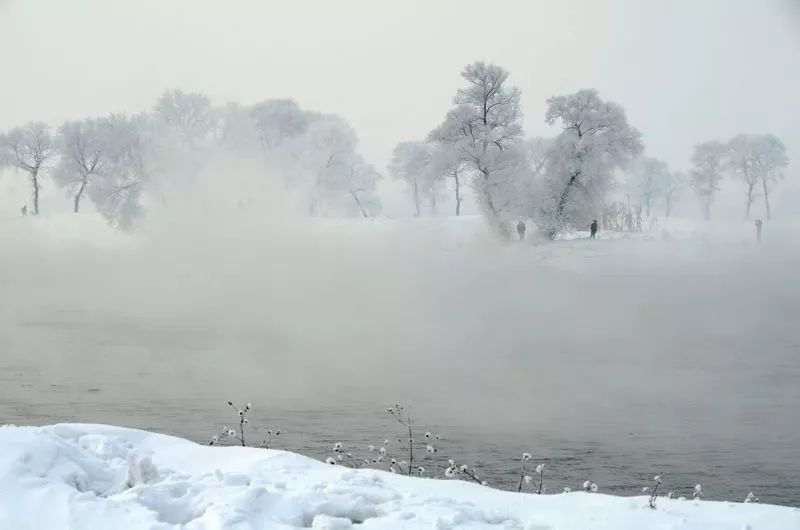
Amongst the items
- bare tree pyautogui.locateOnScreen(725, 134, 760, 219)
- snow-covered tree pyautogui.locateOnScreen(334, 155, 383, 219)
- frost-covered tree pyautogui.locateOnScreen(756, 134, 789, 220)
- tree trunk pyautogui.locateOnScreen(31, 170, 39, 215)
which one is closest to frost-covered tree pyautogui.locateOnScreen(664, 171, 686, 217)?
bare tree pyautogui.locateOnScreen(725, 134, 760, 219)

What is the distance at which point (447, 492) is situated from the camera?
3572 mm

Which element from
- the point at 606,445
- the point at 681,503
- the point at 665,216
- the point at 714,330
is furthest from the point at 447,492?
the point at 665,216

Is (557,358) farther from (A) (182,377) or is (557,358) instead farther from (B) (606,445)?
(A) (182,377)

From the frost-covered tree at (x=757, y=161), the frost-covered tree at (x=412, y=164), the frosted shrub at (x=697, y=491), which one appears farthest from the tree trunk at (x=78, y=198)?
the frosted shrub at (x=697, y=491)

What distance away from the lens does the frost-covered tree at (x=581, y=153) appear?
36.4 ft

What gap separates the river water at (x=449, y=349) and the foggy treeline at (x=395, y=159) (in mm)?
694

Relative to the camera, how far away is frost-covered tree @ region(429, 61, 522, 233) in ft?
35.5

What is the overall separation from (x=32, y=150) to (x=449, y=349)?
702 centimetres

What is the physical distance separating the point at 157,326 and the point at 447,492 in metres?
8.24

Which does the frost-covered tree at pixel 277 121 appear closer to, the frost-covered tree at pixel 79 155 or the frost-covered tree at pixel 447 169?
the frost-covered tree at pixel 447 169

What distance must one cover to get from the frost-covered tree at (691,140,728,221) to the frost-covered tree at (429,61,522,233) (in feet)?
7.82

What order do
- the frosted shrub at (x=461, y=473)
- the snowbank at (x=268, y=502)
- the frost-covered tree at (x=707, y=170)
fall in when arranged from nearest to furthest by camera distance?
the snowbank at (x=268, y=502) → the frosted shrub at (x=461, y=473) → the frost-covered tree at (x=707, y=170)

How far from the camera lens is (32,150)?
11.9 m

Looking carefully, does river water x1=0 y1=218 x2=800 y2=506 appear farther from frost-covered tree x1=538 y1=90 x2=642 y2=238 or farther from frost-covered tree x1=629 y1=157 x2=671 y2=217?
frost-covered tree x1=629 y1=157 x2=671 y2=217
